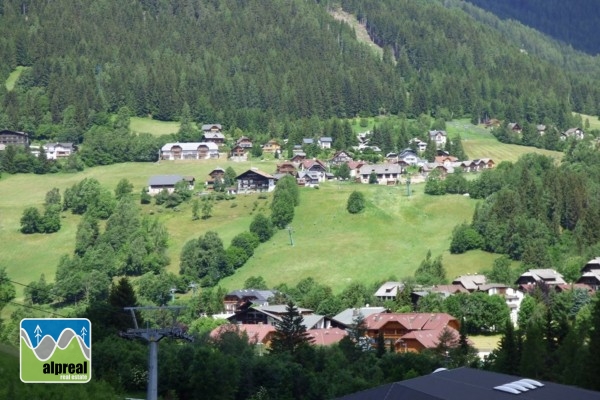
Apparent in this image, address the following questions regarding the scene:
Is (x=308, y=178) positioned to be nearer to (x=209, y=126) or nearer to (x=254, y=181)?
(x=254, y=181)

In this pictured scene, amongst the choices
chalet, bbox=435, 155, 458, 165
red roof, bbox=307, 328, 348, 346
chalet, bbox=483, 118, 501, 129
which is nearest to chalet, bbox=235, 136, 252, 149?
chalet, bbox=435, 155, 458, 165

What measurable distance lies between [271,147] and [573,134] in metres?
47.9

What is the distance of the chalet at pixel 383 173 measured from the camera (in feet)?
477

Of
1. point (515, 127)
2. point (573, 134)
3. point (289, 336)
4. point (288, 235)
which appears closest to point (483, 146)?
point (515, 127)

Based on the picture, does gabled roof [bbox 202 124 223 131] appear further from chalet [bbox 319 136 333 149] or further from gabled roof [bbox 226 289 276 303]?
gabled roof [bbox 226 289 276 303]

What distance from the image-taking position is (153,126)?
6964 inches

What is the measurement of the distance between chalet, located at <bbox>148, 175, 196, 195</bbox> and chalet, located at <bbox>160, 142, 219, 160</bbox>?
15403 millimetres

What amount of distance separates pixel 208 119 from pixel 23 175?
3710cm

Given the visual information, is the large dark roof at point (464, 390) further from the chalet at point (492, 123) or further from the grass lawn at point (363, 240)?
the chalet at point (492, 123)

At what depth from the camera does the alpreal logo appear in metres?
22.9

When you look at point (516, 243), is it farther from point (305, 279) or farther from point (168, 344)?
point (168, 344)

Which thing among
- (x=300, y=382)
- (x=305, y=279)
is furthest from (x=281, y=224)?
(x=300, y=382)

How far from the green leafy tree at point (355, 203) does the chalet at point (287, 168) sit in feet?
47.5

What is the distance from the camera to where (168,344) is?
2547 inches
